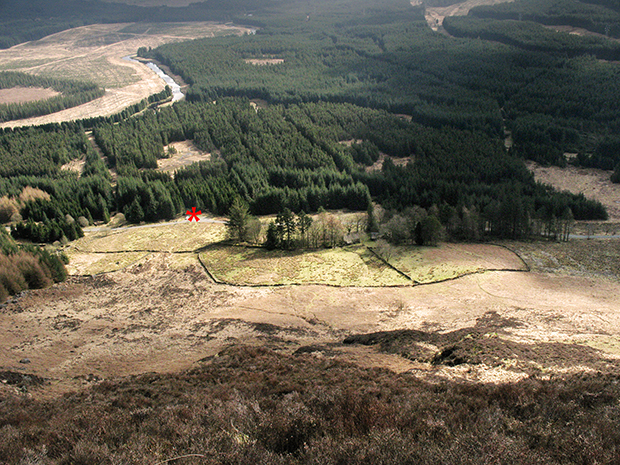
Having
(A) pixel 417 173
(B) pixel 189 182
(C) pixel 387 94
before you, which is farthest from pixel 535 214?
(C) pixel 387 94

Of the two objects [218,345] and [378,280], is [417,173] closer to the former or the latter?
[378,280]

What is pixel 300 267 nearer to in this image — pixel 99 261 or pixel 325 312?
pixel 325 312

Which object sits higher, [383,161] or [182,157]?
[182,157]

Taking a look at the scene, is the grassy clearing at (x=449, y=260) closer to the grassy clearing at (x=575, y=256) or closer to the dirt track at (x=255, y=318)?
the dirt track at (x=255, y=318)

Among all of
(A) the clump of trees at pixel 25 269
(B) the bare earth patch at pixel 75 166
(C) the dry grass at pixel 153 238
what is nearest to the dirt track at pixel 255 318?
(A) the clump of trees at pixel 25 269

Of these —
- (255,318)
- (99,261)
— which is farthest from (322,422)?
(99,261)

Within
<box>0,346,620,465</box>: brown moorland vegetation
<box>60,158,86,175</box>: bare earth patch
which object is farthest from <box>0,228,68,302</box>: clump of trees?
<box>60,158,86,175</box>: bare earth patch
